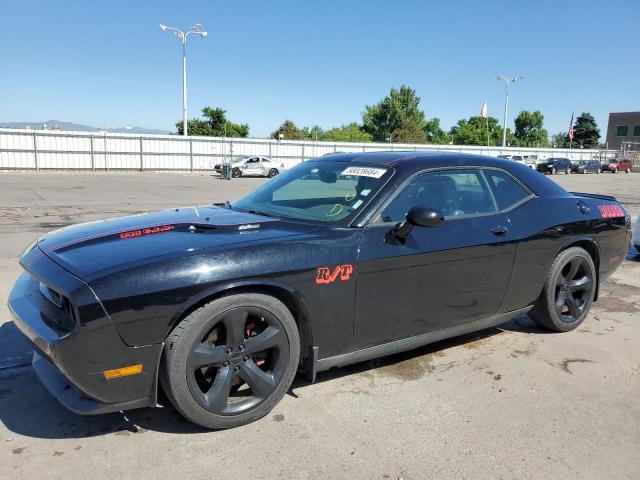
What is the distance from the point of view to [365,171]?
363 centimetres

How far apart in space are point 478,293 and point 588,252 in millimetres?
1595

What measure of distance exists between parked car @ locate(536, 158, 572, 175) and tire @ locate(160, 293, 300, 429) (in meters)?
46.8

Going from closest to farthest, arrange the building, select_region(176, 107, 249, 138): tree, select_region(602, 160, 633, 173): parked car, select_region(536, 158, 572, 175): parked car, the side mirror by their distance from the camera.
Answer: the side mirror, select_region(536, 158, 572, 175): parked car, select_region(602, 160, 633, 173): parked car, select_region(176, 107, 249, 138): tree, the building

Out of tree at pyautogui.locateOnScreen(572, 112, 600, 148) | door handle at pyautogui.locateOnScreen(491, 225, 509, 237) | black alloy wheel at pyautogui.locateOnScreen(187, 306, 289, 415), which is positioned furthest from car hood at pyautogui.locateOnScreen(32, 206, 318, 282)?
tree at pyautogui.locateOnScreen(572, 112, 600, 148)

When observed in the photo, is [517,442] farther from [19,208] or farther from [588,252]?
[19,208]

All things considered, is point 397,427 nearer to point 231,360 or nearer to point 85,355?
point 231,360

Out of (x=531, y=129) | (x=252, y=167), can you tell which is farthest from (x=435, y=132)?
(x=252, y=167)

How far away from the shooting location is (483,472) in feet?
8.21

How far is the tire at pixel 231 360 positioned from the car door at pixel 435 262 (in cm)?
53

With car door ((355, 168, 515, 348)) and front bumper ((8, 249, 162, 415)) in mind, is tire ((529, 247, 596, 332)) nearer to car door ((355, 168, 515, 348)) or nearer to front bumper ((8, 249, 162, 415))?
car door ((355, 168, 515, 348))

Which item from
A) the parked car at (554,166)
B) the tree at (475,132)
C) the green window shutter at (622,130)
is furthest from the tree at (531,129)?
the parked car at (554,166)

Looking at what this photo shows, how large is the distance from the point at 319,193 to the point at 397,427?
1.71 m

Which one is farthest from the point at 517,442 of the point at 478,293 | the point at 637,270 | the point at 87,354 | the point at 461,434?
the point at 637,270

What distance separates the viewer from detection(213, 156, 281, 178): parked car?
32781 mm
